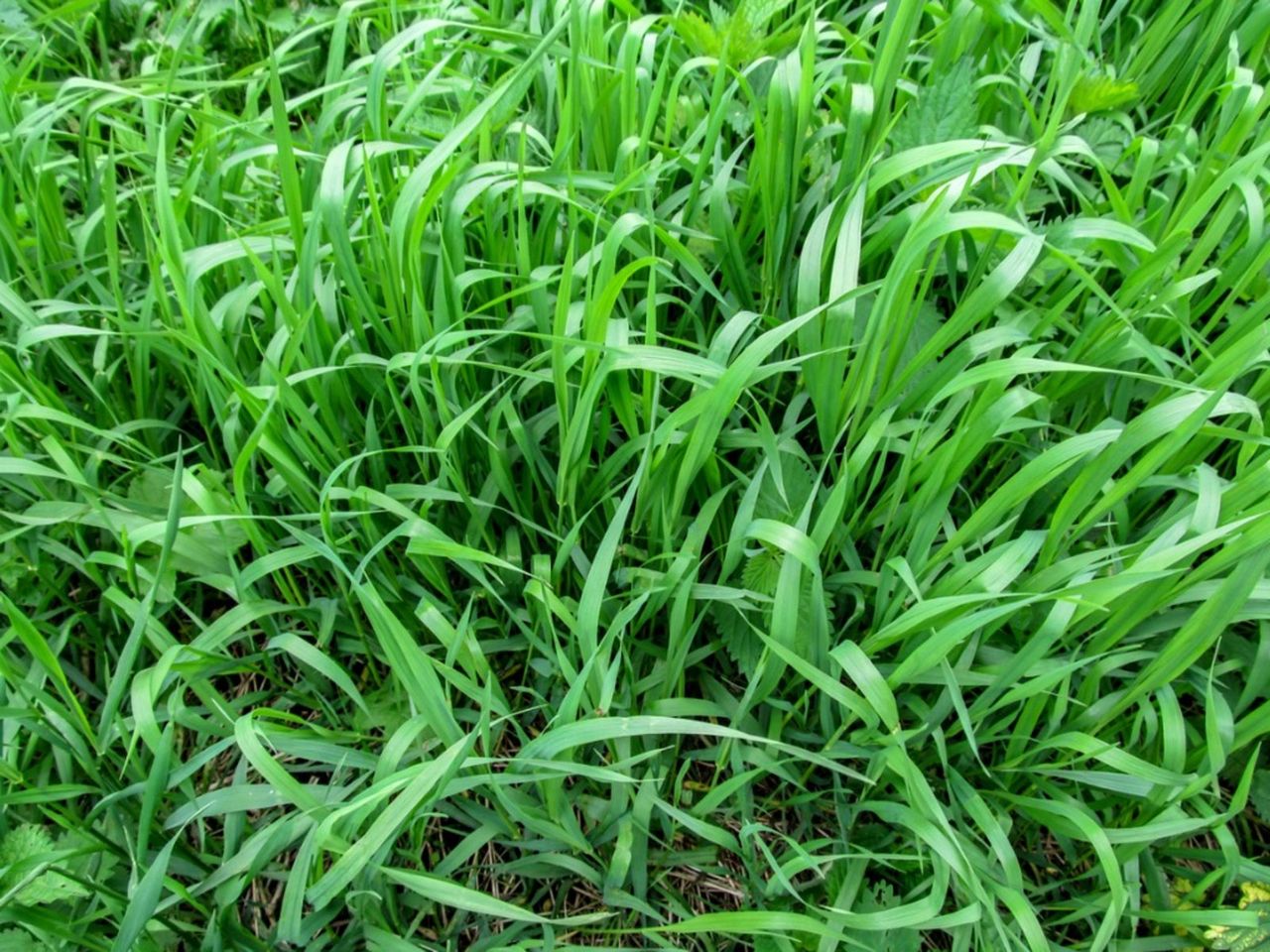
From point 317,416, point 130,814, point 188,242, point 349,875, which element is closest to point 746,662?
point 349,875

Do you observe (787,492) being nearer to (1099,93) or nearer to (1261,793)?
(1261,793)

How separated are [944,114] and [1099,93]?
0.30 m

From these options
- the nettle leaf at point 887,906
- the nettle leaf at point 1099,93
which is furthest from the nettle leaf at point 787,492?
the nettle leaf at point 1099,93

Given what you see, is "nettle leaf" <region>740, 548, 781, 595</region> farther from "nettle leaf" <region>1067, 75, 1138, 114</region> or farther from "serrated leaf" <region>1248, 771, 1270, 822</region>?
"nettle leaf" <region>1067, 75, 1138, 114</region>

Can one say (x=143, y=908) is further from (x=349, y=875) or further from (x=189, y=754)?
(x=189, y=754)

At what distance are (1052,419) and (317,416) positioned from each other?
1.02m

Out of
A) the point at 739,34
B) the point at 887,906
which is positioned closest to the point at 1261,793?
the point at 887,906

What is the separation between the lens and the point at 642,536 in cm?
126

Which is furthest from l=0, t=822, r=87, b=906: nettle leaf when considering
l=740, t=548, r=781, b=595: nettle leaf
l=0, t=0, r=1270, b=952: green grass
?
l=740, t=548, r=781, b=595: nettle leaf

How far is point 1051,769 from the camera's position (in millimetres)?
1101

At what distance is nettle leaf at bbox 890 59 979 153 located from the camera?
1.34 m

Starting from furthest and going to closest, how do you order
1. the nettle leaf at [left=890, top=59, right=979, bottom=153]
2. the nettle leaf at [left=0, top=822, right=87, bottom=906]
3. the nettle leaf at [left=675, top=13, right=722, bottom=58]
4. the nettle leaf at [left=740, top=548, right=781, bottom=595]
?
the nettle leaf at [left=675, top=13, right=722, bottom=58], the nettle leaf at [left=890, top=59, right=979, bottom=153], the nettle leaf at [left=740, top=548, right=781, bottom=595], the nettle leaf at [left=0, top=822, right=87, bottom=906]

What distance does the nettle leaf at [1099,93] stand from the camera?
4.77 ft

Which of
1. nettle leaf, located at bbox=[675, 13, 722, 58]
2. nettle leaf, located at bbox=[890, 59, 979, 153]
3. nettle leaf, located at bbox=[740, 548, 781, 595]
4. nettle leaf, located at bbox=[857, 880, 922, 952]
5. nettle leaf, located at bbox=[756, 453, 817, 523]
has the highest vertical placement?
nettle leaf, located at bbox=[675, 13, 722, 58]
